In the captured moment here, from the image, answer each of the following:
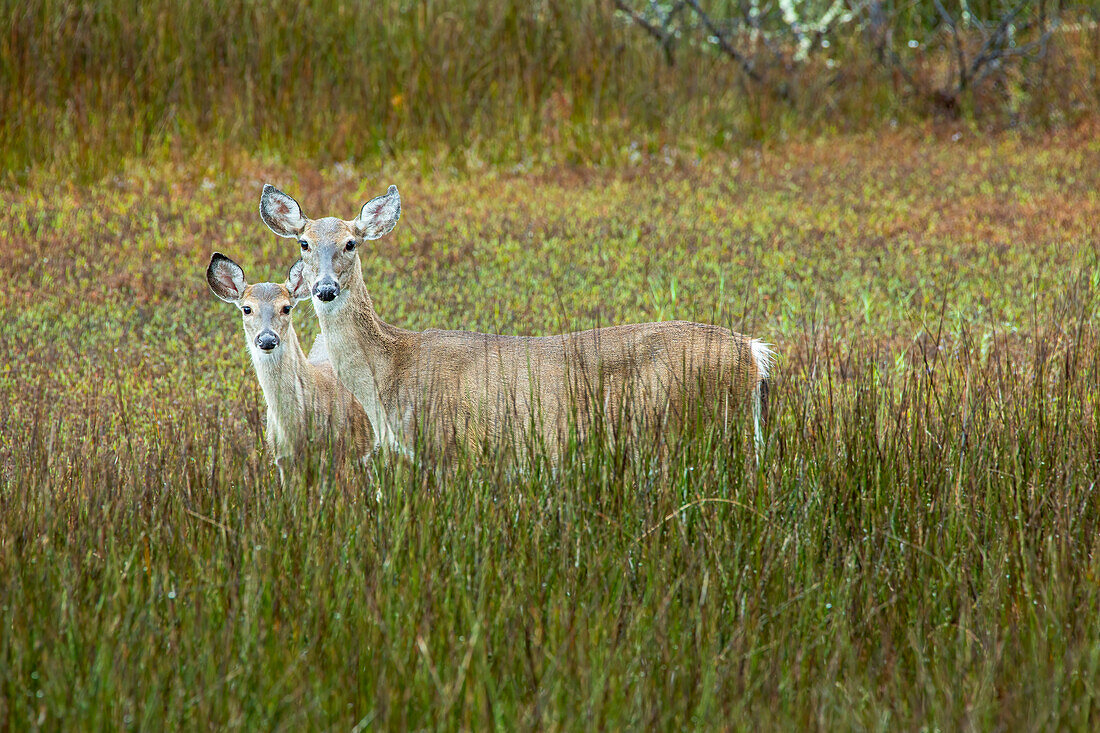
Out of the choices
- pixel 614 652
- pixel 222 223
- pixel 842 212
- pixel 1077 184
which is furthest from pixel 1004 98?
pixel 614 652

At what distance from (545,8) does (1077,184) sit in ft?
18.5

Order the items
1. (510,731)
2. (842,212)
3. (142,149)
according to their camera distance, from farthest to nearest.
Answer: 1. (142,149)
2. (842,212)
3. (510,731)

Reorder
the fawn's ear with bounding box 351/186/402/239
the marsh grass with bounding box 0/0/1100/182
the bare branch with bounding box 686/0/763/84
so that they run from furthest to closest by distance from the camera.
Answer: the bare branch with bounding box 686/0/763/84 < the marsh grass with bounding box 0/0/1100/182 < the fawn's ear with bounding box 351/186/402/239

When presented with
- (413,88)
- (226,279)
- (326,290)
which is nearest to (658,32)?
(413,88)

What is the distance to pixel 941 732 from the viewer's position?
2982 mm

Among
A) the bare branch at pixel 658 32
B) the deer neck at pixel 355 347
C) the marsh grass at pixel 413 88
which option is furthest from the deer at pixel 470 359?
the bare branch at pixel 658 32

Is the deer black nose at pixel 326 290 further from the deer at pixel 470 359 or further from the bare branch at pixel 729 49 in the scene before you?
the bare branch at pixel 729 49

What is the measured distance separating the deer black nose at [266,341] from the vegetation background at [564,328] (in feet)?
1.23

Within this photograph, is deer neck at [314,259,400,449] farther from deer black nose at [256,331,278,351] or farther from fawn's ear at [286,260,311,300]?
fawn's ear at [286,260,311,300]

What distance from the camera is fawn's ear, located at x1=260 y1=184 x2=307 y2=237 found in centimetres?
585

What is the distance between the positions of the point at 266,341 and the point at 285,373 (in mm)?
294

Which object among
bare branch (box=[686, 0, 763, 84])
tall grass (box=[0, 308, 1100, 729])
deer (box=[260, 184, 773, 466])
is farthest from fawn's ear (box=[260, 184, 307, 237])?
bare branch (box=[686, 0, 763, 84])

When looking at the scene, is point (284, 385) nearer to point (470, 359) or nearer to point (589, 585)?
point (470, 359)

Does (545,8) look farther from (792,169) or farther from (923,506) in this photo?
(923,506)
